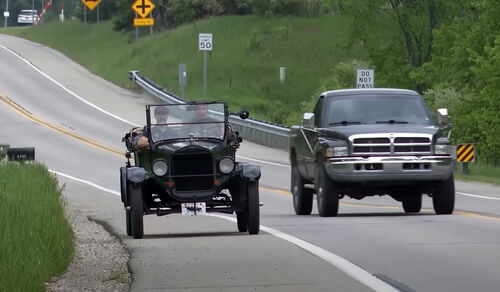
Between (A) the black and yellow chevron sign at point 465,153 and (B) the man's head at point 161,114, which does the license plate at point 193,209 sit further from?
(A) the black and yellow chevron sign at point 465,153

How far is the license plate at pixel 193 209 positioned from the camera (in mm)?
17594

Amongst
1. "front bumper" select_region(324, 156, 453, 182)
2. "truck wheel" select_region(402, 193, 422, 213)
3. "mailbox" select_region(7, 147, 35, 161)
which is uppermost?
"front bumper" select_region(324, 156, 453, 182)

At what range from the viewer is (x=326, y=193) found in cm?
2059

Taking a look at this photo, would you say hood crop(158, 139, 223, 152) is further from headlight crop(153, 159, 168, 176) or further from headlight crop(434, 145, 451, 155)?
headlight crop(434, 145, 451, 155)

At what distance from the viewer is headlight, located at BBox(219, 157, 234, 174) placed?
57.7 ft

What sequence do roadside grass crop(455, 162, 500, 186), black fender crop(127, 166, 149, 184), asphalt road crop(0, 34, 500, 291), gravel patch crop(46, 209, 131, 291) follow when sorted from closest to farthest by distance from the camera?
asphalt road crop(0, 34, 500, 291) → gravel patch crop(46, 209, 131, 291) → black fender crop(127, 166, 149, 184) → roadside grass crop(455, 162, 500, 186)

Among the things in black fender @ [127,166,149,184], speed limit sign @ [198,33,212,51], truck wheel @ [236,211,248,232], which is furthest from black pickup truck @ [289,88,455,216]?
speed limit sign @ [198,33,212,51]

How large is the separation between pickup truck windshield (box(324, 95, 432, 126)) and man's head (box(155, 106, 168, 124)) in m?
3.75

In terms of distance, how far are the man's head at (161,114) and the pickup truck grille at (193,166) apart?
0.82 meters

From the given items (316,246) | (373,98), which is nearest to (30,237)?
(316,246)

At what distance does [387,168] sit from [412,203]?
2401 millimetres

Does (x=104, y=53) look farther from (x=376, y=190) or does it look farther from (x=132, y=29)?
(x=376, y=190)

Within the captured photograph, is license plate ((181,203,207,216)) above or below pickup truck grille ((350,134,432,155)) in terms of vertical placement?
below

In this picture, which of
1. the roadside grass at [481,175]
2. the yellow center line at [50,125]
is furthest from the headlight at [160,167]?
the yellow center line at [50,125]
